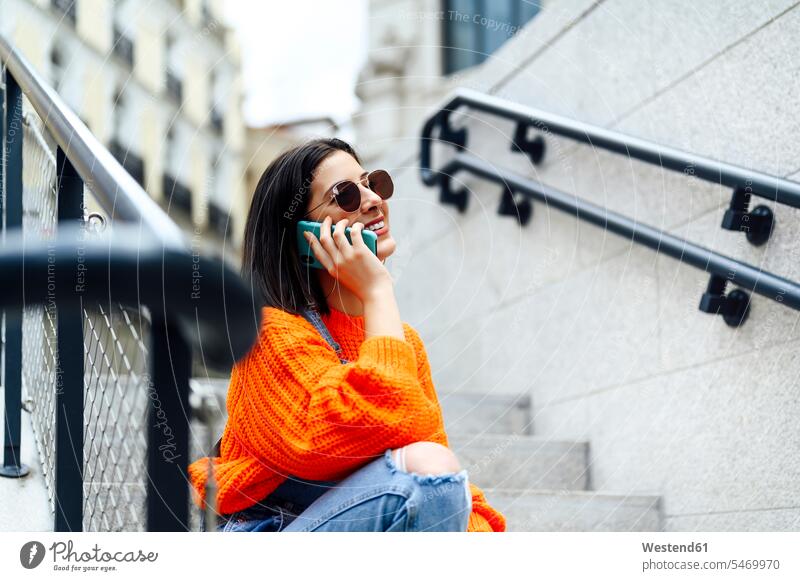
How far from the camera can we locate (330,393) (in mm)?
1062

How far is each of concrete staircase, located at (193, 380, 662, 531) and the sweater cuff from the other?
1.38 ft

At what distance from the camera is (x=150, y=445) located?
0.69 m

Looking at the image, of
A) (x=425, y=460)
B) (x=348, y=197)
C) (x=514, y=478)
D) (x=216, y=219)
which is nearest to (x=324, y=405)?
(x=425, y=460)

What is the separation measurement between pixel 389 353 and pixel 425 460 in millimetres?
131

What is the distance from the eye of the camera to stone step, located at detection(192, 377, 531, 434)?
2344mm

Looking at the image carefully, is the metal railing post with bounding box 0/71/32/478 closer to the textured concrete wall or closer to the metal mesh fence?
the metal mesh fence

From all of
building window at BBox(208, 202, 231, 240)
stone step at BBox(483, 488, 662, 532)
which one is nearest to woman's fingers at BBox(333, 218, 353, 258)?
stone step at BBox(483, 488, 662, 532)

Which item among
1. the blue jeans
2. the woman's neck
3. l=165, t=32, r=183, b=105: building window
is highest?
l=165, t=32, r=183, b=105: building window

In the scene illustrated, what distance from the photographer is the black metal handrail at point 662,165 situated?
1578mm

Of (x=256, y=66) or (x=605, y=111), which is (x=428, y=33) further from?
(x=256, y=66)

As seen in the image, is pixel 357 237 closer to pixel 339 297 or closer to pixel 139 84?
pixel 339 297

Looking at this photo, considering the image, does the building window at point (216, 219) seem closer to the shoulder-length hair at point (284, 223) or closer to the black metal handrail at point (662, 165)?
the black metal handrail at point (662, 165)

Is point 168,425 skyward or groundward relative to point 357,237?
groundward

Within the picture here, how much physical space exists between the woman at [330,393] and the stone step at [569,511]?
0.49m
